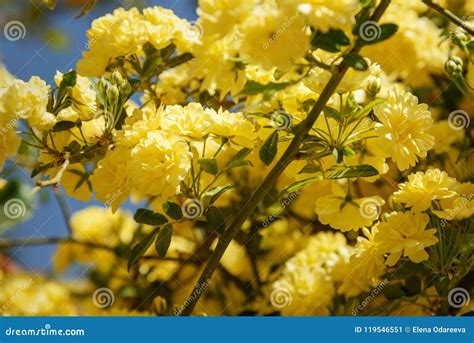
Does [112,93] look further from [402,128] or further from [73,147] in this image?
[402,128]

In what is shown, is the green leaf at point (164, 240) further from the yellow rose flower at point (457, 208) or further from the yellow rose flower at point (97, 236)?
the yellow rose flower at point (97, 236)

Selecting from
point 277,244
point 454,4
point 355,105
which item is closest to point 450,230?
point 355,105

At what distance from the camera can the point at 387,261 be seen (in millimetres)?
1155

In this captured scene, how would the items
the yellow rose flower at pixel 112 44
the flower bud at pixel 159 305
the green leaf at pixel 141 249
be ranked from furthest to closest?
the flower bud at pixel 159 305 → the yellow rose flower at pixel 112 44 → the green leaf at pixel 141 249

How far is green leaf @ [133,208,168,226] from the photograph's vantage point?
1.10 metres

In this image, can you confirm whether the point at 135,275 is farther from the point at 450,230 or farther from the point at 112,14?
the point at 450,230

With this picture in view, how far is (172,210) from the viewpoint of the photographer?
1.08m

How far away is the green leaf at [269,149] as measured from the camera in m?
1.02

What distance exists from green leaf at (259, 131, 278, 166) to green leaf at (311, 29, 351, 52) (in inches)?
8.8

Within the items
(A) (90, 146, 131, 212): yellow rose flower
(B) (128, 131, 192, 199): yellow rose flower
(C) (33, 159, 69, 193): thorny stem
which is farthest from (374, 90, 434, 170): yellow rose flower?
(C) (33, 159, 69, 193): thorny stem

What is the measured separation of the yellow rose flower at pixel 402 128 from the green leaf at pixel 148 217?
0.38 meters

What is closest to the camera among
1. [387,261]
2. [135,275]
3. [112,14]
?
[387,261]

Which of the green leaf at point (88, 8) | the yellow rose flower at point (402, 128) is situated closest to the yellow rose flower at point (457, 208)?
the yellow rose flower at point (402, 128)

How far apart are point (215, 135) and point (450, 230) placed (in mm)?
439
